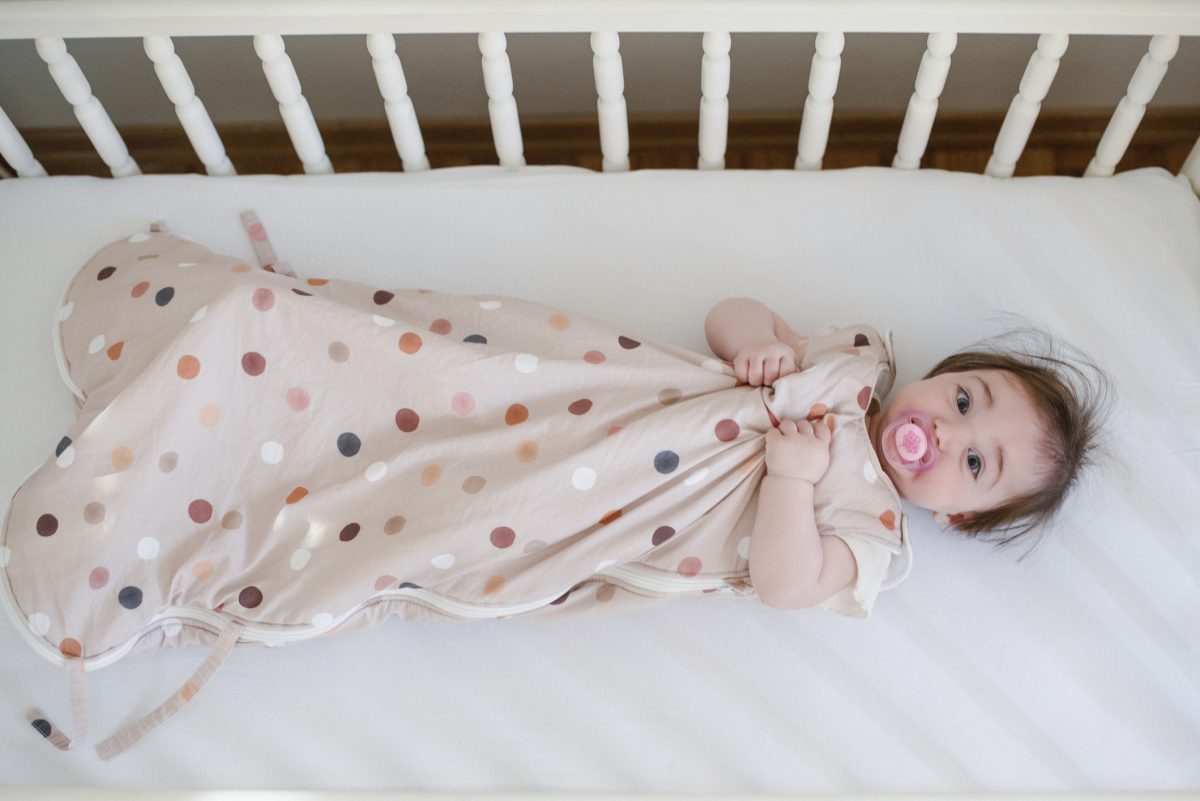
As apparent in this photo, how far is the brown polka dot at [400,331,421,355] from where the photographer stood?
3.52ft

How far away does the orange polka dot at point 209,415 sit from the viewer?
1048 millimetres

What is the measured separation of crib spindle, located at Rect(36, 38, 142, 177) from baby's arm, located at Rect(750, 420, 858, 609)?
0.88 m

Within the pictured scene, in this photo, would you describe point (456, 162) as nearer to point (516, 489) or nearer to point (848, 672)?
point (516, 489)

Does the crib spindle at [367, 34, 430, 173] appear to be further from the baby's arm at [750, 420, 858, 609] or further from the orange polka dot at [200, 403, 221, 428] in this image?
the baby's arm at [750, 420, 858, 609]

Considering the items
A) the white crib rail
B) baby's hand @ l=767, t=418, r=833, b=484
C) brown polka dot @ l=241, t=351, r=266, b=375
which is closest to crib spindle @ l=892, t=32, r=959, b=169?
the white crib rail

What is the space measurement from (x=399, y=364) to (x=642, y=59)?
0.72m

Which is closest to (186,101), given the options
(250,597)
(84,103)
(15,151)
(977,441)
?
(84,103)

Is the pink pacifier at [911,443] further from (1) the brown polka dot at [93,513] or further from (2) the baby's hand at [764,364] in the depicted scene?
(1) the brown polka dot at [93,513]

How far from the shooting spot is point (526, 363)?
108 cm

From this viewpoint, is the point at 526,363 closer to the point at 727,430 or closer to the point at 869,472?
the point at 727,430

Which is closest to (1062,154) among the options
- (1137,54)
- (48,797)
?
(1137,54)

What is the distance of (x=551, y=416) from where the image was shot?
1070mm

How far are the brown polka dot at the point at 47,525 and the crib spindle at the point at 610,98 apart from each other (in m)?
0.73

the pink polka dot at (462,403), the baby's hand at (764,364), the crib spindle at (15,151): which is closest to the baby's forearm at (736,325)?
the baby's hand at (764,364)
